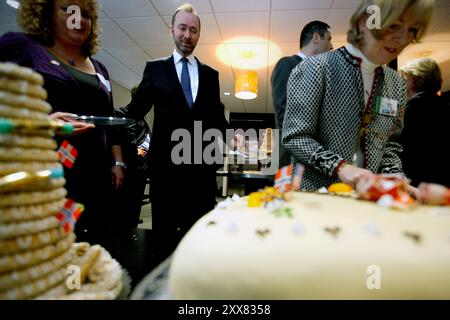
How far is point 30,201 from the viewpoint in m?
0.38

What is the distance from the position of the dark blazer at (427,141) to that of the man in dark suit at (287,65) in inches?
33.3

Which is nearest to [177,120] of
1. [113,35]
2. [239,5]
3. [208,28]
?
[239,5]

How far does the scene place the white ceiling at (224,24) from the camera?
3.69 metres

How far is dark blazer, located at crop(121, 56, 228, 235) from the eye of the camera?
1.10m

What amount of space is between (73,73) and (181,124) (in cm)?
47

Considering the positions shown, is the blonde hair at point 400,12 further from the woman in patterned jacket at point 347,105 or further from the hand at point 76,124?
the hand at point 76,124

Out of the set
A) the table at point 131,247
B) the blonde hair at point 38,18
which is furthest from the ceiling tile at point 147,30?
the table at point 131,247

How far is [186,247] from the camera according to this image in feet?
1.58

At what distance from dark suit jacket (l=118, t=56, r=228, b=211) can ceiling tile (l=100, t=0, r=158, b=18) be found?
9.48ft

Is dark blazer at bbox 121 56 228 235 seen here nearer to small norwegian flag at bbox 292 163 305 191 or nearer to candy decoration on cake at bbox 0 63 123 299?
small norwegian flag at bbox 292 163 305 191

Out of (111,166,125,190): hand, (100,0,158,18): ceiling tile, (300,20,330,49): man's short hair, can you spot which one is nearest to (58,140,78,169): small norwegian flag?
(111,166,125,190): hand

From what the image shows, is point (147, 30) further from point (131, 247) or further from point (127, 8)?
point (131, 247)

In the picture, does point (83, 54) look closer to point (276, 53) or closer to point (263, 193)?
point (263, 193)

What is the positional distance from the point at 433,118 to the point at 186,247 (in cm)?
79
